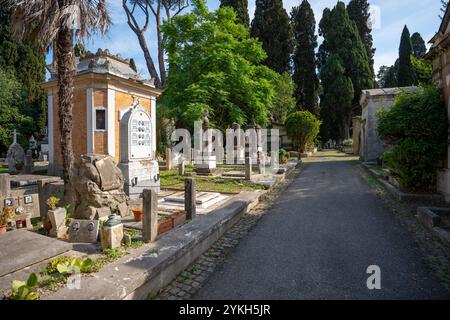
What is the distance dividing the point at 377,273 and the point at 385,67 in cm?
6786

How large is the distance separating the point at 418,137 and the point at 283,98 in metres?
27.0

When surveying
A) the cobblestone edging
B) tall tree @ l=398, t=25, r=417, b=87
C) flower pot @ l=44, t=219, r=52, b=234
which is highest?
tall tree @ l=398, t=25, r=417, b=87

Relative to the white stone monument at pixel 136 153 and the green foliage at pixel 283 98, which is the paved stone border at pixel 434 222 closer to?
the white stone monument at pixel 136 153

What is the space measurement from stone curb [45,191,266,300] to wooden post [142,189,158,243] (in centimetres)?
20

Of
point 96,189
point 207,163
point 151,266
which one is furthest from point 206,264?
point 207,163

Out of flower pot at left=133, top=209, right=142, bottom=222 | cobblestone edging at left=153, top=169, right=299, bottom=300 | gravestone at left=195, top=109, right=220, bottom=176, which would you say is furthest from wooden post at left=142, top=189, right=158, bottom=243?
gravestone at left=195, top=109, right=220, bottom=176

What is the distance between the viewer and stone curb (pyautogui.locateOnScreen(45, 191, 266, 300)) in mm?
3072

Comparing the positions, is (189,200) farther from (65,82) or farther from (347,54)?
(347,54)

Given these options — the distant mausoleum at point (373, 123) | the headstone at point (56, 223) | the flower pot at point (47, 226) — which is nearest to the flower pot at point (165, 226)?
the headstone at point (56, 223)

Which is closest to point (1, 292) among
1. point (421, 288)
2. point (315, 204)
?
point (421, 288)

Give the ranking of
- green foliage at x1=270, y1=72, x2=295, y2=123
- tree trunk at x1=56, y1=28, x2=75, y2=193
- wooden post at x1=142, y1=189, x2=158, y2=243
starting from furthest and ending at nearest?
green foliage at x1=270, y1=72, x2=295, y2=123, tree trunk at x1=56, y1=28, x2=75, y2=193, wooden post at x1=142, y1=189, x2=158, y2=243

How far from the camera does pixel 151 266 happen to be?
3604mm

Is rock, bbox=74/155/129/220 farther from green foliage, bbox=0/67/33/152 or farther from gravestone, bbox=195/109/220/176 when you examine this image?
green foliage, bbox=0/67/33/152

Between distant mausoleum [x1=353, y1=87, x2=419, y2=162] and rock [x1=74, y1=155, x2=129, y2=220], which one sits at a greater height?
distant mausoleum [x1=353, y1=87, x2=419, y2=162]
